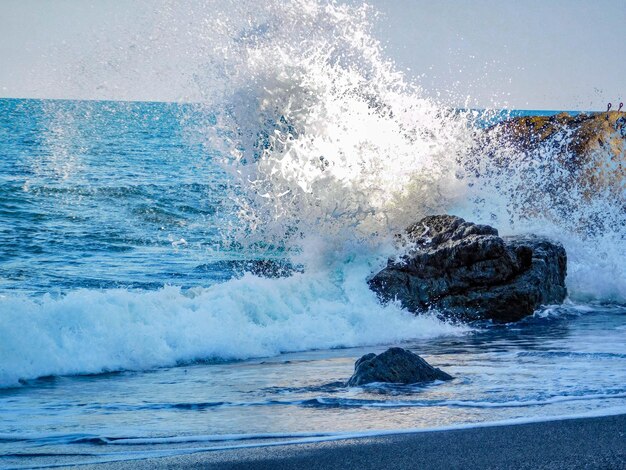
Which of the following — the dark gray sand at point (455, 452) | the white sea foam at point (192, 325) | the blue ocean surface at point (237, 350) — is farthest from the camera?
the white sea foam at point (192, 325)

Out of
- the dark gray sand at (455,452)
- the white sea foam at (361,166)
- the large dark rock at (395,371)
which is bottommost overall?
the dark gray sand at (455,452)

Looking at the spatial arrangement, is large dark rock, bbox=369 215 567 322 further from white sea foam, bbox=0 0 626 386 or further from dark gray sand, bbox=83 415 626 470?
dark gray sand, bbox=83 415 626 470

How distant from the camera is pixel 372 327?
9062 mm

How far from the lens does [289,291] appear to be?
9945 mm

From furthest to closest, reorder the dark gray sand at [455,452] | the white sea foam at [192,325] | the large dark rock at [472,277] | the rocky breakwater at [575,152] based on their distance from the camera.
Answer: the rocky breakwater at [575,152] < the large dark rock at [472,277] < the white sea foam at [192,325] < the dark gray sand at [455,452]

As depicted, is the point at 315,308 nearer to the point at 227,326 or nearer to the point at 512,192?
the point at 227,326

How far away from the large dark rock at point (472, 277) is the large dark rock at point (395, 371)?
340 cm

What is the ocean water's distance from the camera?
5.34m

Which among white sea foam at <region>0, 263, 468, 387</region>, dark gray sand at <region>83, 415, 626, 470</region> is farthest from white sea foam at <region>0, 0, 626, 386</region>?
dark gray sand at <region>83, 415, 626, 470</region>

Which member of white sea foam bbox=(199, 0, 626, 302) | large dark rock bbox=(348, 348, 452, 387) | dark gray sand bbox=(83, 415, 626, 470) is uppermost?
white sea foam bbox=(199, 0, 626, 302)

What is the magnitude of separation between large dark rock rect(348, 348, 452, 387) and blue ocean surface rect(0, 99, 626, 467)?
6.0 inches

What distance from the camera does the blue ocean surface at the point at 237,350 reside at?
5055mm

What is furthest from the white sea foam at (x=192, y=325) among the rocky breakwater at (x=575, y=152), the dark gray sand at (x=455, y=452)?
the rocky breakwater at (x=575, y=152)

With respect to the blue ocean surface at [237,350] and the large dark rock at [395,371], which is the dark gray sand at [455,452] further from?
the large dark rock at [395,371]
